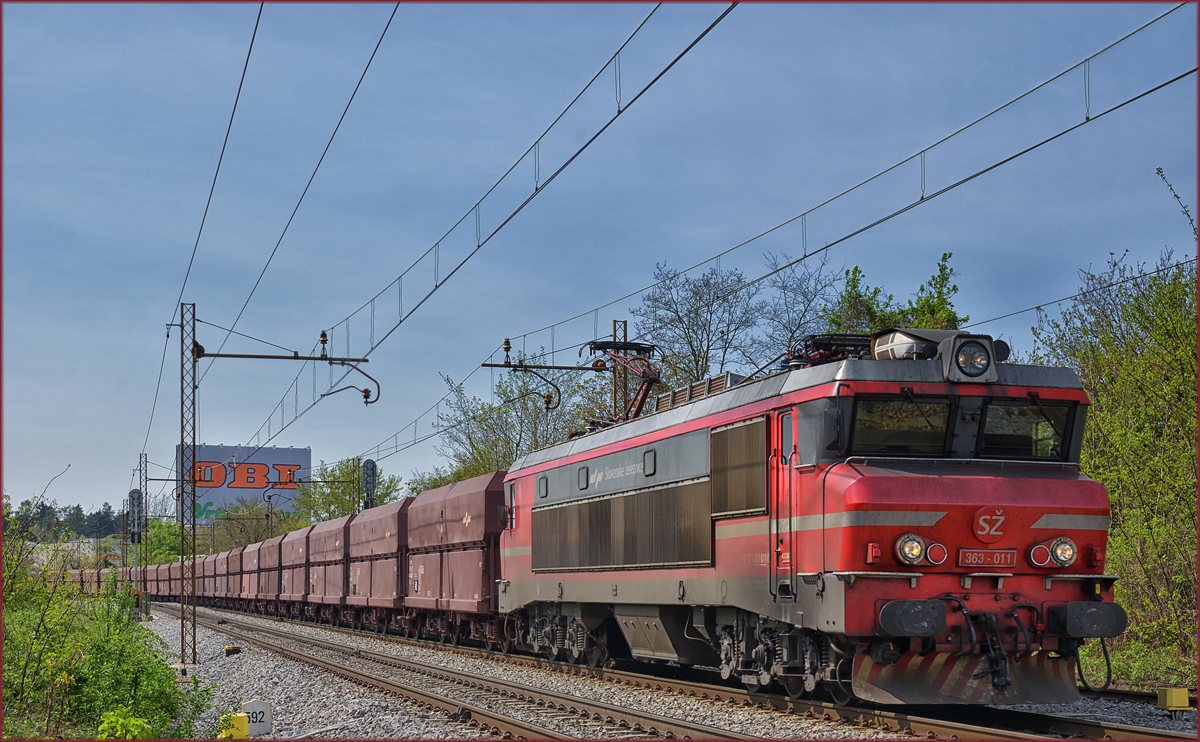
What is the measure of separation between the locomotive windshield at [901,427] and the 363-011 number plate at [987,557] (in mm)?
1180

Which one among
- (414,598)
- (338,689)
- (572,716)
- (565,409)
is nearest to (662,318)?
(565,409)

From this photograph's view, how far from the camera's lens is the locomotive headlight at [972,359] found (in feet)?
40.7

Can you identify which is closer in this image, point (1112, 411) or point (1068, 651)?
point (1068, 651)

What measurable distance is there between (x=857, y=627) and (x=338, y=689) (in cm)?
989

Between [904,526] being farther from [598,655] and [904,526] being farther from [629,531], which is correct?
[598,655]

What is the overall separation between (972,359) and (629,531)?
658 cm

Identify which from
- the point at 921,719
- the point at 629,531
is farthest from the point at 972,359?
the point at 629,531

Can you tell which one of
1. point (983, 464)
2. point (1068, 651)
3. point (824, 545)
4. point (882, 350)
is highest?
point (882, 350)

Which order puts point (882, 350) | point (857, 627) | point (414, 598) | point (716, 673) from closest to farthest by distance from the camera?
point (857, 627) < point (882, 350) < point (716, 673) < point (414, 598)

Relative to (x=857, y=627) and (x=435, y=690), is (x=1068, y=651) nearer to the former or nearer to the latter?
(x=857, y=627)

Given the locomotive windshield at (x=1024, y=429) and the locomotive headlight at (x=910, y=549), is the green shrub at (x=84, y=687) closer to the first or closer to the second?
the locomotive headlight at (x=910, y=549)

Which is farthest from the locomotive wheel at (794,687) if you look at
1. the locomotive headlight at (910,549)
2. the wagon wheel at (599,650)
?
the wagon wheel at (599,650)

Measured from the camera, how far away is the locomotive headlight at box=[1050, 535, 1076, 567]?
1194 centimetres

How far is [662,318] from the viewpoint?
3928 cm
